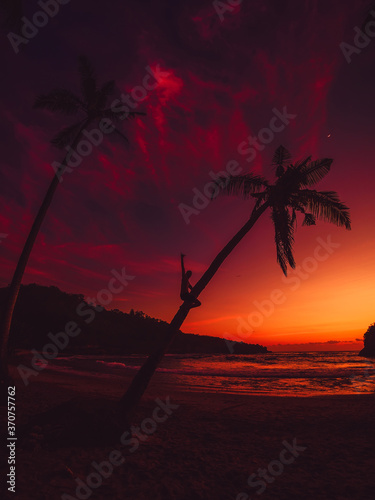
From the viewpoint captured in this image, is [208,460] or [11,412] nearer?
[208,460]

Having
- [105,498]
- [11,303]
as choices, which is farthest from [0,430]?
[11,303]

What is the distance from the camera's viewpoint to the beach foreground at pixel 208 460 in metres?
4.34

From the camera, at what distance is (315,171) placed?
9.66 meters

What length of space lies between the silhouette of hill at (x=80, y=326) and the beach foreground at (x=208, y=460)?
31.4m

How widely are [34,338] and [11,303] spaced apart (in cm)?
4483

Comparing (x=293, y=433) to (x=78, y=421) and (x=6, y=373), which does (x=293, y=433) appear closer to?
(x=78, y=421)

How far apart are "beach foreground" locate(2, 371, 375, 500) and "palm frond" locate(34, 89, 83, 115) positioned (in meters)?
11.7

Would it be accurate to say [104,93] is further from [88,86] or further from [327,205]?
[327,205]
